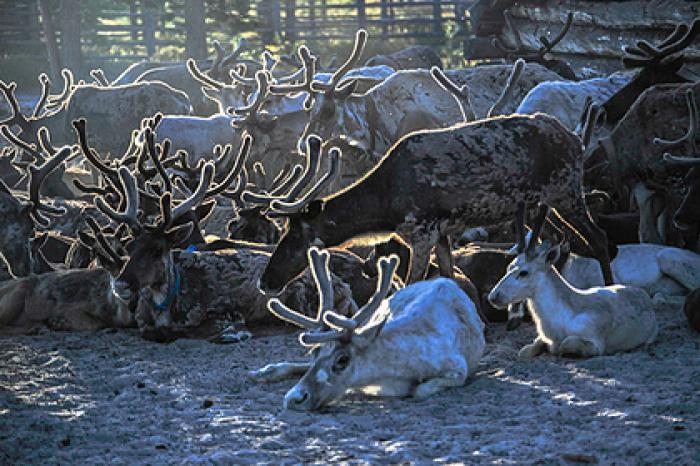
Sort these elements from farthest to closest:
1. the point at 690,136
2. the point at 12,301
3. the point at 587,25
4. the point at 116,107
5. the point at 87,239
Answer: the point at 116,107 → the point at 587,25 → the point at 690,136 → the point at 87,239 → the point at 12,301

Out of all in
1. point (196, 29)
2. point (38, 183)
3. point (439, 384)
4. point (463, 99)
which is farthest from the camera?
point (196, 29)

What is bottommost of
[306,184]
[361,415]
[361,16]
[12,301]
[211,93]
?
[12,301]

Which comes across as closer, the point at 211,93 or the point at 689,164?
the point at 689,164

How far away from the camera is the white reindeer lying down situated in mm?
6090

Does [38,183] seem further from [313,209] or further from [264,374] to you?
[264,374]

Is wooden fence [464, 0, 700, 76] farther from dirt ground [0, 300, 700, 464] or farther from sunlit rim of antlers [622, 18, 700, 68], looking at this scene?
dirt ground [0, 300, 700, 464]

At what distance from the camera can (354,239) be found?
8.03 m

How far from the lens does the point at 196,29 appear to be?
2869 cm

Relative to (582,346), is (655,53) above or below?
above

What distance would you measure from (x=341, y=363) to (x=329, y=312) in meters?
0.29

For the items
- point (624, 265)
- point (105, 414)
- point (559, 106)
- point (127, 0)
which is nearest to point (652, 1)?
point (559, 106)

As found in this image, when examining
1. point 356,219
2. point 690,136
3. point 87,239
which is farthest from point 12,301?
point 690,136

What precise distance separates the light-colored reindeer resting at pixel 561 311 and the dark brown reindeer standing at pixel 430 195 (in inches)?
35.7

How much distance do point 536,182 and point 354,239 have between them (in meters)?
1.32
